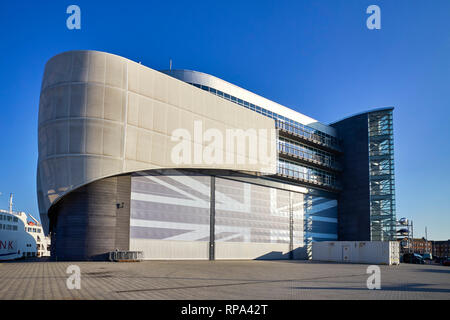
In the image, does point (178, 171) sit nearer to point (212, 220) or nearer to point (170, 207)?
point (170, 207)

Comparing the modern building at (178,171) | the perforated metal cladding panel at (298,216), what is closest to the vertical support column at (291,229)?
the modern building at (178,171)

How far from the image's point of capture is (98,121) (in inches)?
1331

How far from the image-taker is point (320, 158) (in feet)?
203

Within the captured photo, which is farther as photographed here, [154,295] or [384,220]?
[384,220]

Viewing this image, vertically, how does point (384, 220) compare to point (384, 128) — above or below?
below

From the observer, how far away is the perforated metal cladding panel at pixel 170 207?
36.5 meters

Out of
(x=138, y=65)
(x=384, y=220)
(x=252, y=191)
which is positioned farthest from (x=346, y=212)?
(x=138, y=65)

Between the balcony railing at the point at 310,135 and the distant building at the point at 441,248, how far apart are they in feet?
479

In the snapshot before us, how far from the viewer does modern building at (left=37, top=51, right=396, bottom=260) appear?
33.7 meters

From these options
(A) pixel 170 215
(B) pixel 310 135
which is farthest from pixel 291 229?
(A) pixel 170 215

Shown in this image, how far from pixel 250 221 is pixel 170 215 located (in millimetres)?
12598

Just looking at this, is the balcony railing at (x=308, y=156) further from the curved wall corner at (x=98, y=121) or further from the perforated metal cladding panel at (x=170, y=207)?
the curved wall corner at (x=98, y=121)
